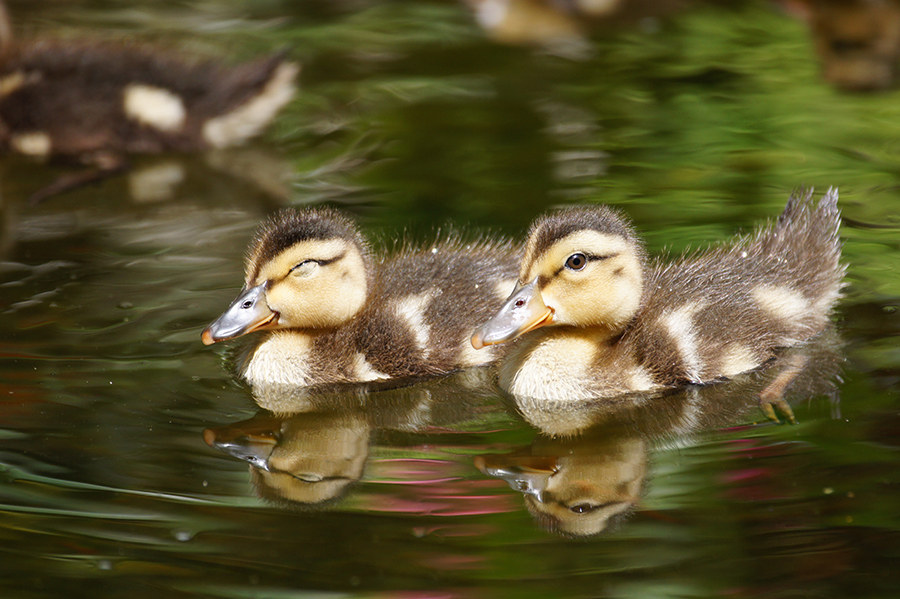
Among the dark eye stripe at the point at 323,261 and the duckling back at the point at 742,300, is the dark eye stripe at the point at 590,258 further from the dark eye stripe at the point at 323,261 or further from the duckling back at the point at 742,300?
the dark eye stripe at the point at 323,261

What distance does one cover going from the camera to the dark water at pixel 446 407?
291 cm

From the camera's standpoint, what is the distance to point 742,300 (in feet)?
12.9

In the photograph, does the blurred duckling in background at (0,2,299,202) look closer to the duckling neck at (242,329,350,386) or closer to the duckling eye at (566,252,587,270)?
the duckling neck at (242,329,350,386)

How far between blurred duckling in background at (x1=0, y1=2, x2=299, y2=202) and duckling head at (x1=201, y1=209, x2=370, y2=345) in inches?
82.1

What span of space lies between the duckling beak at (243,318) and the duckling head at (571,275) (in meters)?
0.62

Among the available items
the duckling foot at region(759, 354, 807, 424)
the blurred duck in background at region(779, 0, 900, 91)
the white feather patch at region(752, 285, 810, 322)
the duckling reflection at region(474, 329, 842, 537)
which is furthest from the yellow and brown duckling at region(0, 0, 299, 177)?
the duckling foot at region(759, 354, 807, 424)

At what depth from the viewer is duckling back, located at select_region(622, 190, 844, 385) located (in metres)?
3.79

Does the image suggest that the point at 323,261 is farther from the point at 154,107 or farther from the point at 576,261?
the point at 154,107

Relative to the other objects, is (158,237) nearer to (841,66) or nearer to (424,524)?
(424,524)

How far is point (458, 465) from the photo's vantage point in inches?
132

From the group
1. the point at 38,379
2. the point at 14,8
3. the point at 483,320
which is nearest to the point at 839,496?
the point at 483,320

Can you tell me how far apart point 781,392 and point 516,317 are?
733 millimetres

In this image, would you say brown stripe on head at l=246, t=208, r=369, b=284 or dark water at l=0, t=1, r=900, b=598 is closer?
dark water at l=0, t=1, r=900, b=598

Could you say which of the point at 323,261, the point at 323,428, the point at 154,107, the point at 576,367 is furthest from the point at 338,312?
the point at 154,107
